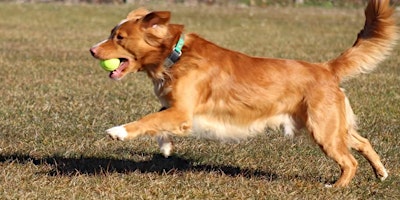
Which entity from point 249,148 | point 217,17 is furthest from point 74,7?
point 249,148

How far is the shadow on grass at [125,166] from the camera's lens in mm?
5904

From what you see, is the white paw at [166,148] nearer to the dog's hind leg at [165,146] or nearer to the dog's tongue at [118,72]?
the dog's hind leg at [165,146]

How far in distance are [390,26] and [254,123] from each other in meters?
1.42

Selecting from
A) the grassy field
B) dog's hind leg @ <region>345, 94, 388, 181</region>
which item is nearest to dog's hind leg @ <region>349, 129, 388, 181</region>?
dog's hind leg @ <region>345, 94, 388, 181</region>

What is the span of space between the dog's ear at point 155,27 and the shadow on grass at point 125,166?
42.5 inches

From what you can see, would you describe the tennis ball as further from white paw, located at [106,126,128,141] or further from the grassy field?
the grassy field

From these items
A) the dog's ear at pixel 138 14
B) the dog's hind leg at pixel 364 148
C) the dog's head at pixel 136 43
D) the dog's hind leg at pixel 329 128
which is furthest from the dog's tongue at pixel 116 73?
the dog's hind leg at pixel 364 148

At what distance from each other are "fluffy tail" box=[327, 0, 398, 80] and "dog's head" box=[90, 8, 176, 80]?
152 cm

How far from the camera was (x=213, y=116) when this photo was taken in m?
5.83

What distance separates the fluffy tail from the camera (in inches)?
239

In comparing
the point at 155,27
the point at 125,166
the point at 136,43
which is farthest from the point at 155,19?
the point at 125,166

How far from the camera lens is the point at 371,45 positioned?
6145 millimetres

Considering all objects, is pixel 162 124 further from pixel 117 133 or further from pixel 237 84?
pixel 237 84

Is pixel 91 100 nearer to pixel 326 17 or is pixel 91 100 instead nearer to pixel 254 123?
pixel 254 123
